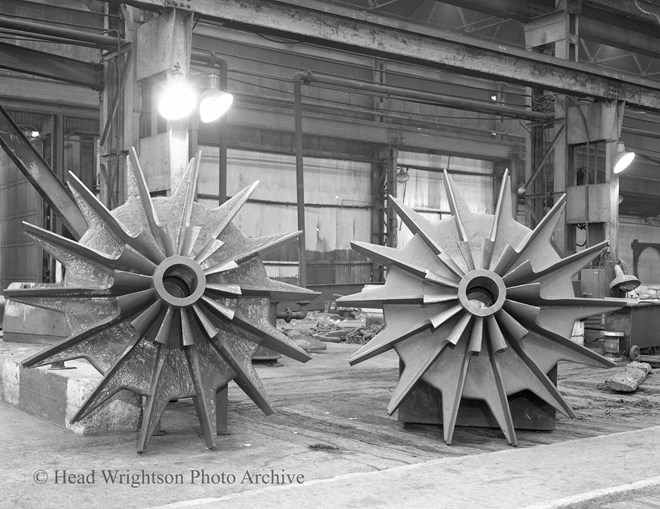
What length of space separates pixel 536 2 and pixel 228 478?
1261 cm

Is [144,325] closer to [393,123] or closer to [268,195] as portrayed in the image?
[268,195]

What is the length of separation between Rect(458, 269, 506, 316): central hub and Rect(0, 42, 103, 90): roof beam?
6.87m

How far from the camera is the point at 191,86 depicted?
9.48 m

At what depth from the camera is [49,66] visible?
10562 millimetres

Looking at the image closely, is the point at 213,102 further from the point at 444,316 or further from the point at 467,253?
the point at 444,316

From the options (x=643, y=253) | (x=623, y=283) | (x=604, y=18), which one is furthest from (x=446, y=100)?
(x=643, y=253)

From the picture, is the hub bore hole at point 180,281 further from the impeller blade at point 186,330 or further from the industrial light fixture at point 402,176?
the industrial light fixture at point 402,176

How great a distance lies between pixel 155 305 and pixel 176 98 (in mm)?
4417

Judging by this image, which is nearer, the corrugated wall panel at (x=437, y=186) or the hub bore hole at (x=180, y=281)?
the hub bore hole at (x=180, y=281)

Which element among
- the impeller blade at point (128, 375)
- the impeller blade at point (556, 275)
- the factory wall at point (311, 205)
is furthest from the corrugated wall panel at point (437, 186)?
the impeller blade at point (128, 375)

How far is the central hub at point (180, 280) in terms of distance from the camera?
5.27 metres

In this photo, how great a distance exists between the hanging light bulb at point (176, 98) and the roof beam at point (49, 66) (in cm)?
207

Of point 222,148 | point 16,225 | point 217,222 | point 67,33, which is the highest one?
point 67,33

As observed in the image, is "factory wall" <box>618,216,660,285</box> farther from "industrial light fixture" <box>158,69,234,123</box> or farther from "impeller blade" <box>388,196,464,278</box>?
"impeller blade" <box>388,196,464,278</box>
